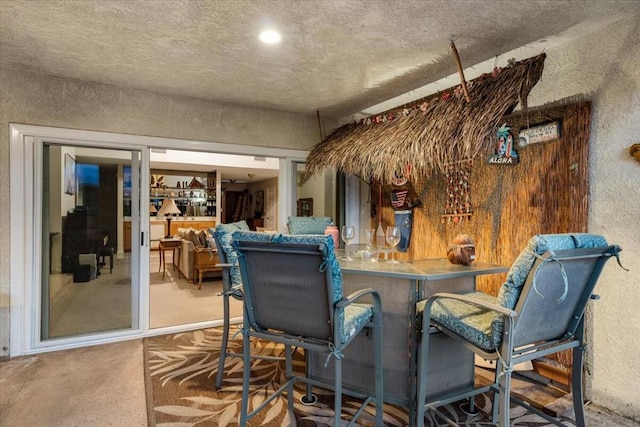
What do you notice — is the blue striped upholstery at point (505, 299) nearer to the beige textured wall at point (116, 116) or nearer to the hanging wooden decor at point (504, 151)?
the hanging wooden decor at point (504, 151)

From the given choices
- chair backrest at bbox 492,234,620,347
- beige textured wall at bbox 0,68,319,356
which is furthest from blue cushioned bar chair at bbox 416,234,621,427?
beige textured wall at bbox 0,68,319,356

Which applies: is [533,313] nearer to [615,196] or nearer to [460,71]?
[615,196]

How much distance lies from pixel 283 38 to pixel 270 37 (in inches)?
3.4

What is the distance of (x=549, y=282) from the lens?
1514 millimetres

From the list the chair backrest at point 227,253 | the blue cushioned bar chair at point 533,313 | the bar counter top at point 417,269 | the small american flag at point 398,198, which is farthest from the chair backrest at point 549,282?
the small american flag at point 398,198

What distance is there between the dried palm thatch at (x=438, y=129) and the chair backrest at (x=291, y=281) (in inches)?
60.4

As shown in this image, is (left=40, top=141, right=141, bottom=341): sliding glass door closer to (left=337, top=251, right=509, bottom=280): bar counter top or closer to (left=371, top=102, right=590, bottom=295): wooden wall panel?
(left=337, top=251, right=509, bottom=280): bar counter top

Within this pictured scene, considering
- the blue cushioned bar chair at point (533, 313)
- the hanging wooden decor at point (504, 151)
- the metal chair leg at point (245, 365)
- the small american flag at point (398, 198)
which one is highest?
the hanging wooden decor at point (504, 151)

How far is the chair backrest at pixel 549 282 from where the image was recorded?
1.46 metres

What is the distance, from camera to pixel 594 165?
2.35m

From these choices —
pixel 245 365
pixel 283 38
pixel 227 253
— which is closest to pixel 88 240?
pixel 227 253

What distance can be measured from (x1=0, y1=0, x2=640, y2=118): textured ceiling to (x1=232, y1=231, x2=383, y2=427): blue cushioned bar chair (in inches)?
55.3

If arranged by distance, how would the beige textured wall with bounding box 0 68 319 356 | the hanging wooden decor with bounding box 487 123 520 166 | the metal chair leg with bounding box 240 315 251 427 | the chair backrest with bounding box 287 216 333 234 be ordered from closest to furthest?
the metal chair leg with bounding box 240 315 251 427 < the hanging wooden decor with bounding box 487 123 520 166 < the beige textured wall with bounding box 0 68 319 356 < the chair backrest with bounding box 287 216 333 234

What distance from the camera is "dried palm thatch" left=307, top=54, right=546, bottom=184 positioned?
2422 mm
